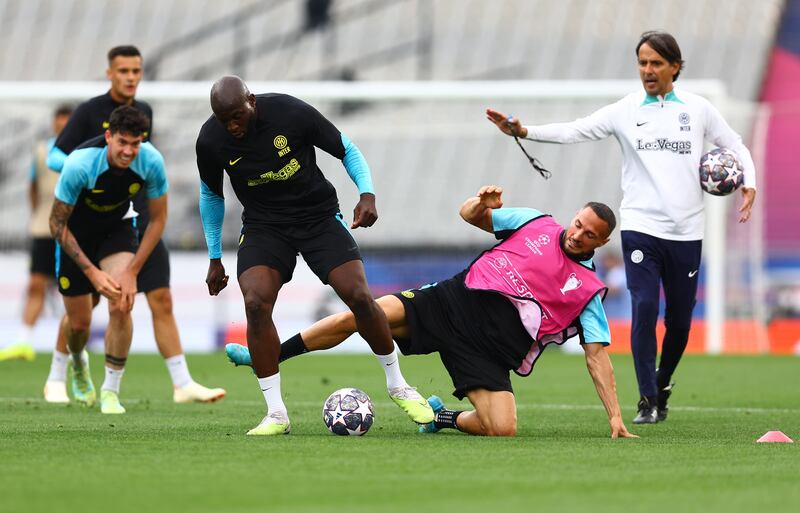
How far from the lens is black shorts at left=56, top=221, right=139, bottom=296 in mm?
9258

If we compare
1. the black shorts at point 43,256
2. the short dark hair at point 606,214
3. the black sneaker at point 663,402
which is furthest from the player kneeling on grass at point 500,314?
the black shorts at point 43,256

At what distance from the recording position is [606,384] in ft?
23.8

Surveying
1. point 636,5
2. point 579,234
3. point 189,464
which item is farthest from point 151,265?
point 636,5

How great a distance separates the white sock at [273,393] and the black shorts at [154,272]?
2.70 meters

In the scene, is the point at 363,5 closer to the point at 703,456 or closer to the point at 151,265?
the point at 151,265

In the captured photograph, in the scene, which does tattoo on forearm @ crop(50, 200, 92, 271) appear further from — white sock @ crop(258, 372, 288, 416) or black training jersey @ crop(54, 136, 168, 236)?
white sock @ crop(258, 372, 288, 416)

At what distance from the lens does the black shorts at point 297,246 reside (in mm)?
7371

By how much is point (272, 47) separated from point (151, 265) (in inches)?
817

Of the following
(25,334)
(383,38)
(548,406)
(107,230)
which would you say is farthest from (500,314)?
(383,38)

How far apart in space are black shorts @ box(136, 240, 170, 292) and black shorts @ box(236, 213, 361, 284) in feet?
8.06

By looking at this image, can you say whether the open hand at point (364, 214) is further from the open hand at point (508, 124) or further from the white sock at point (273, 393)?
the open hand at point (508, 124)

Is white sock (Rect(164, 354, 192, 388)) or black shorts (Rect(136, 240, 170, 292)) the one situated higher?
black shorts (Rect(136, 240, 170, 292))

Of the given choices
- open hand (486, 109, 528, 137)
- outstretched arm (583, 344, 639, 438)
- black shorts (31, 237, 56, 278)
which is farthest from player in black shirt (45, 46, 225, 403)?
black shorts (31, 237, 56, 278)

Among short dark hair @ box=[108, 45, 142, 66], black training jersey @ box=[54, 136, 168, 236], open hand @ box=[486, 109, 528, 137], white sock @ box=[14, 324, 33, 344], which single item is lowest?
white sock @ box=[14, 324, 33, 344]
